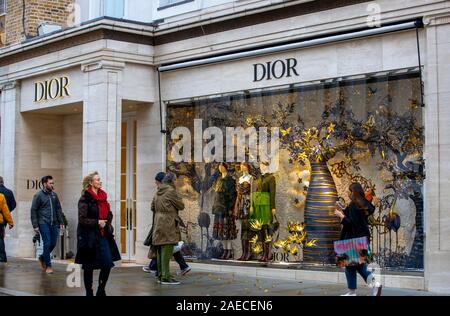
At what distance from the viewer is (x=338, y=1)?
12.8 metres

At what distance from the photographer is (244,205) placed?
47.9ft

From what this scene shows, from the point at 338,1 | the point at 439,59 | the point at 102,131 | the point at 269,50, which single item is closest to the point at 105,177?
the point at 102,131

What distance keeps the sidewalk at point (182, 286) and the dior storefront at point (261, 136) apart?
24.4 inches

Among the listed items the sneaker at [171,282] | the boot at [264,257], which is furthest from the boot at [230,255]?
the sneaker at [171,282]

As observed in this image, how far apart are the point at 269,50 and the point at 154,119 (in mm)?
3407

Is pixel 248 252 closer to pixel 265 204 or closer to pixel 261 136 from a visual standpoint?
pixel 265 204

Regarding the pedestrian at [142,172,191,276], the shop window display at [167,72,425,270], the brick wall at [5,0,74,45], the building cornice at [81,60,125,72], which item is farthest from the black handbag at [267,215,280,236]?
the brick wall at [5,0,74,45]

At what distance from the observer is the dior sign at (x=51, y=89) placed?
54.4 feet

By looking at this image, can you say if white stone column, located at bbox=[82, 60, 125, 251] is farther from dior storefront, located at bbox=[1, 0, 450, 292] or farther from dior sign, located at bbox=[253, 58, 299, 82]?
dior sign, located at bbox=[253, 58, 299, 82]

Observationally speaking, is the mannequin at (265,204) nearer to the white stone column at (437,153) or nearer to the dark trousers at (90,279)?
the white stone column at (437,153)

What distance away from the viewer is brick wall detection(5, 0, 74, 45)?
18.3m

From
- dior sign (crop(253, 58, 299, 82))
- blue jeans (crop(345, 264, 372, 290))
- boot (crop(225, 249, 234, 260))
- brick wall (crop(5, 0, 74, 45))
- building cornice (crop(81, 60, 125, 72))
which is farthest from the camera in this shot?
brick wall (crop(5, 0, 74, 45))

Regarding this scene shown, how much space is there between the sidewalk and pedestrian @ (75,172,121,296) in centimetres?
102
